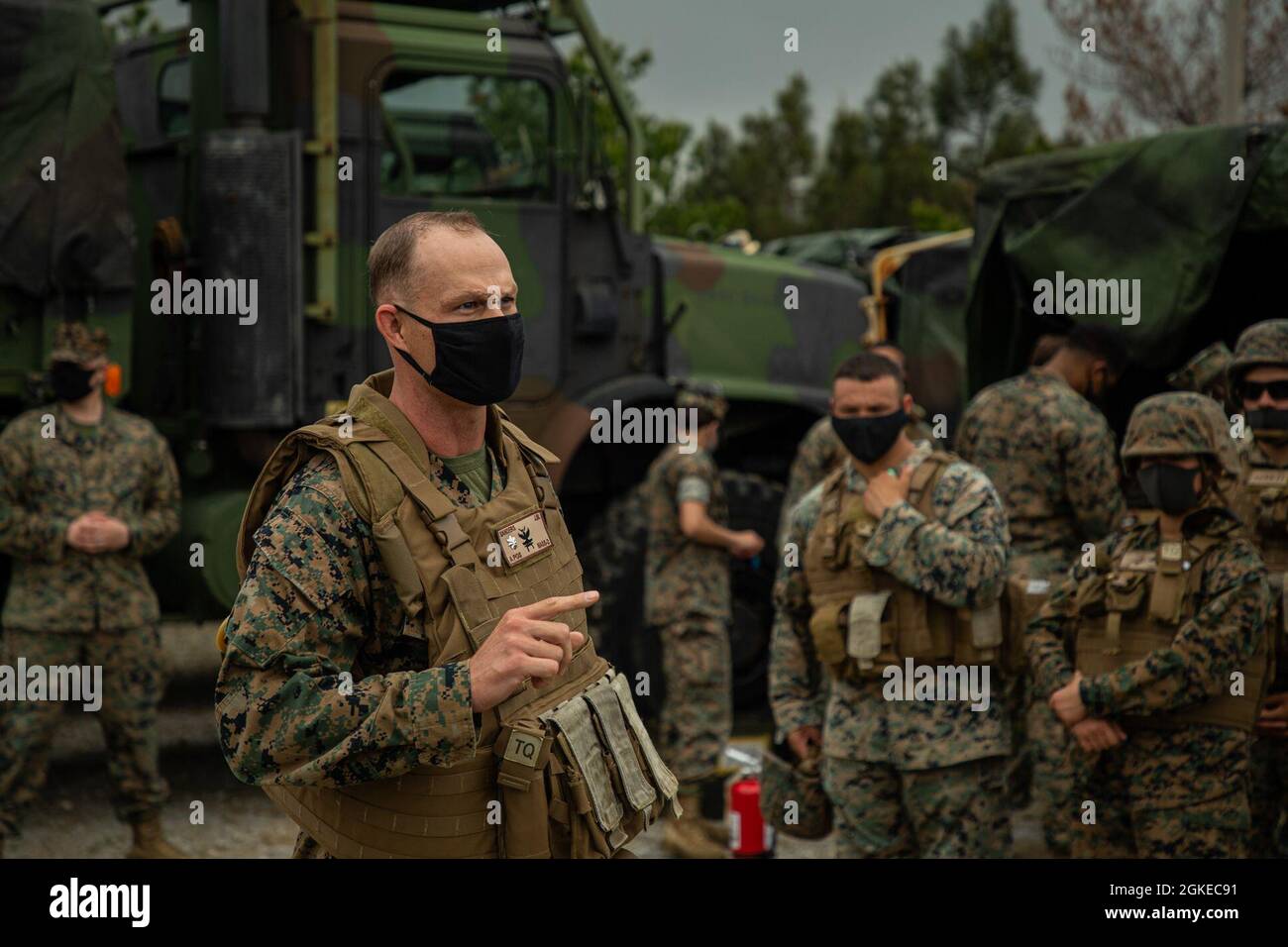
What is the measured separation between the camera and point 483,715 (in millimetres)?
2252

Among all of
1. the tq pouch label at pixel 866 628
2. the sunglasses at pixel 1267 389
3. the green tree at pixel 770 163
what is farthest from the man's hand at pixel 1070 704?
the green tree at pixel 770 163

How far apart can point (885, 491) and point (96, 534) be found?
299 centimetres

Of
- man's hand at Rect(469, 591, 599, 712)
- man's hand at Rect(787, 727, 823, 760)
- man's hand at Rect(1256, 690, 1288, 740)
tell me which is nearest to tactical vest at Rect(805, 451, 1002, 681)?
man's hand at Rect(787, 727, 823, 760)

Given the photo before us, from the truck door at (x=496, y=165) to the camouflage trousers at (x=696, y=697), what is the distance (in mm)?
1340

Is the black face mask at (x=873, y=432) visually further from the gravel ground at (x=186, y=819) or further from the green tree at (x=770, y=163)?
the green tree at (x=770, y=163)

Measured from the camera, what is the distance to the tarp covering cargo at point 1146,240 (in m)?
5.24

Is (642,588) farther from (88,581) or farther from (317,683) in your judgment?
(317,683)

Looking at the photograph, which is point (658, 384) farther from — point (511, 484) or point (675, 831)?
point (511, 484)

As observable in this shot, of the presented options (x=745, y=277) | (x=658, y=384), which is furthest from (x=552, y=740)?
(x=745, y=277)

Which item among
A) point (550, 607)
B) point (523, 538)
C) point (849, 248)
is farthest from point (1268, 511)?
point (849, 248)

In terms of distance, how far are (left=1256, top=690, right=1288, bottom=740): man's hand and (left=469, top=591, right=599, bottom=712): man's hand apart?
2490mm

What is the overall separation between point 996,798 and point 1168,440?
964 mm

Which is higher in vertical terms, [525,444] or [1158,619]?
[525,444]

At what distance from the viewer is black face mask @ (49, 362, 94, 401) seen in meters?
5.55
